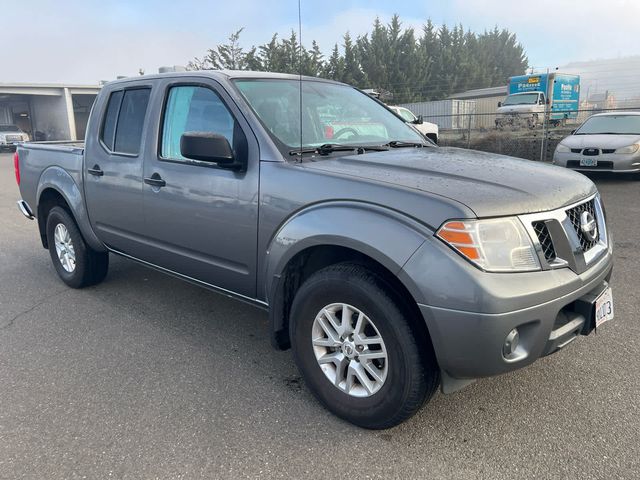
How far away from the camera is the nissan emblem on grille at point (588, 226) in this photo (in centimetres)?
270

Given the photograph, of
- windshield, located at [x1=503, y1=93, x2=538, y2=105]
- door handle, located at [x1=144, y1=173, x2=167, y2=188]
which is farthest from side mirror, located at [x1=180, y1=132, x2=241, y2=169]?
windshield, located at [x1=503, y1=93, x2=538, y2=105]

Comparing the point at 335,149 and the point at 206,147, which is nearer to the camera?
the point at 206,147

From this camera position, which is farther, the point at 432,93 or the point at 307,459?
the point at 432,93

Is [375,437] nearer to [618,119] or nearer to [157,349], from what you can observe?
[157,349]

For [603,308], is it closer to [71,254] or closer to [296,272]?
[296,272]

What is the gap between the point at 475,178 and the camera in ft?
8.69

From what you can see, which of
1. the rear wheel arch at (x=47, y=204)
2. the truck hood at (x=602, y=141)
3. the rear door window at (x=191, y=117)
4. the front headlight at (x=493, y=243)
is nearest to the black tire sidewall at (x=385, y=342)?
the front headlight at (x=493, y=243)

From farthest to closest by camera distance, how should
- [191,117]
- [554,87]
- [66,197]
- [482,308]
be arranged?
[554,87] → [66,197] → [191,117] → [482,308]

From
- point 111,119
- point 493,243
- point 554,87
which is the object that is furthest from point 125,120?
point 554,87

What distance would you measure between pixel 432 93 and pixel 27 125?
41.0 m

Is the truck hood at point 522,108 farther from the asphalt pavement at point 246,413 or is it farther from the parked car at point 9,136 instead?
the parked car at point 9,136

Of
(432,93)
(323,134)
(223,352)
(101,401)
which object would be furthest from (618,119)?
(432,93)

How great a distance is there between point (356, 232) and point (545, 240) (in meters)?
0.86

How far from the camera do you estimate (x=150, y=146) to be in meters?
3.74
